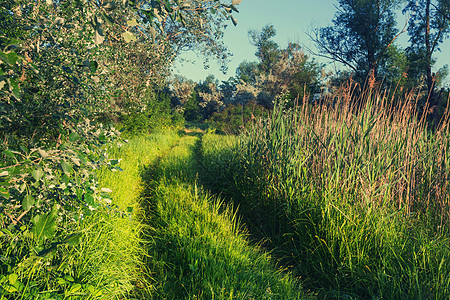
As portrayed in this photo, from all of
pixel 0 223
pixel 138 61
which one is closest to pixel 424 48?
pixel 138 61

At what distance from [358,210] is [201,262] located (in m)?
2.06

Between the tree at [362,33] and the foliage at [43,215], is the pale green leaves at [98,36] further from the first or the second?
the tree at [362,33]

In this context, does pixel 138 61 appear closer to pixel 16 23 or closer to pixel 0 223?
pixel 16 23

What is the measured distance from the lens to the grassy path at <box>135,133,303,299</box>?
8.90ft

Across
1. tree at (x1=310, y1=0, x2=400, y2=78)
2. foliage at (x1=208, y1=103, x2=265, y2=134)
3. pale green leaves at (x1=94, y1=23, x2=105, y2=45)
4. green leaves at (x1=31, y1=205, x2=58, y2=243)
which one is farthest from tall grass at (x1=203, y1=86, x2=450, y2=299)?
tree at (x1=310, y1=0, x2=400, y2=78)

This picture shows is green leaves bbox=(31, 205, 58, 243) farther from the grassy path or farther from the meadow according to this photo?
the grassy path

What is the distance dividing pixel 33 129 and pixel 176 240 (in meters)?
3.37

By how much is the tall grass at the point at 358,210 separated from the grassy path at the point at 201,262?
589mm

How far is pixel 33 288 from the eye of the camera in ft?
7.39

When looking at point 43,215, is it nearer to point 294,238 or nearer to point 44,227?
point 44,227

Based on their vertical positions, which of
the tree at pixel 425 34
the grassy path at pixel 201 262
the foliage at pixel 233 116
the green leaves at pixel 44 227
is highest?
the tree at pixel 425 34

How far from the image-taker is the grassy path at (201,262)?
2.71 meters

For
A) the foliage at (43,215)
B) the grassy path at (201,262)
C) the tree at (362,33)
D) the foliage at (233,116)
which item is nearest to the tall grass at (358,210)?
the grassy path at (201,262)

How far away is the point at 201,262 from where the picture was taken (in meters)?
3.07
